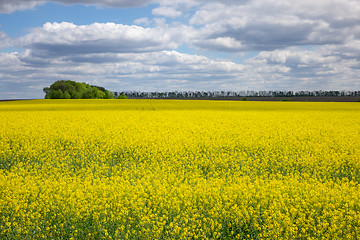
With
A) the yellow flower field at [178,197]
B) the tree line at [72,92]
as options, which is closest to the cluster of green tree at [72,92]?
the tree line at [72,92]

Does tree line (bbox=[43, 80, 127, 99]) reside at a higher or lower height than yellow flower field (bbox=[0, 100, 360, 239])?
higher

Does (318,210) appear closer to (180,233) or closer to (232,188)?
(232,188)

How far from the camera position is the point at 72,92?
9619 centimetres

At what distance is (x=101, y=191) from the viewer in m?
7.95

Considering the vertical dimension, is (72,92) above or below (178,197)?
above

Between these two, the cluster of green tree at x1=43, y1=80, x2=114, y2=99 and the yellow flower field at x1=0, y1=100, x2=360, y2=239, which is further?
the cluster of green tree at x1=43, y1=80, x2=114, y2=99

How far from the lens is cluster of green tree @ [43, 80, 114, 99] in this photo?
295ft

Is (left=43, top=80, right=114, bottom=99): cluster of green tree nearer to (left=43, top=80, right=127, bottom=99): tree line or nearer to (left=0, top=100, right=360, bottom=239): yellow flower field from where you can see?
(left=43, top=80, right=127, bottom=99): tree line

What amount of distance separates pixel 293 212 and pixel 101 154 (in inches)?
314

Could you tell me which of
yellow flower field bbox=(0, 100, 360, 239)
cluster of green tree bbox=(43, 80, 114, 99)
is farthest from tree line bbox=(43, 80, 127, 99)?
yellow flower field bbox=(0, 100, 360, 239)

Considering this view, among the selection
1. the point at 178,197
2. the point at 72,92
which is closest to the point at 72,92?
the point at 72,92

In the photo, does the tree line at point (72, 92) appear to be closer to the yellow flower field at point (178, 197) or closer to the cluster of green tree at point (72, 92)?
the cluster of green tree at point (72, 92)

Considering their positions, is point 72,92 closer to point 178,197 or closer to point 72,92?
point 72,92

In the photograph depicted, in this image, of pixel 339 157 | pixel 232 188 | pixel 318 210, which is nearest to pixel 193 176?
pixel 232 188
